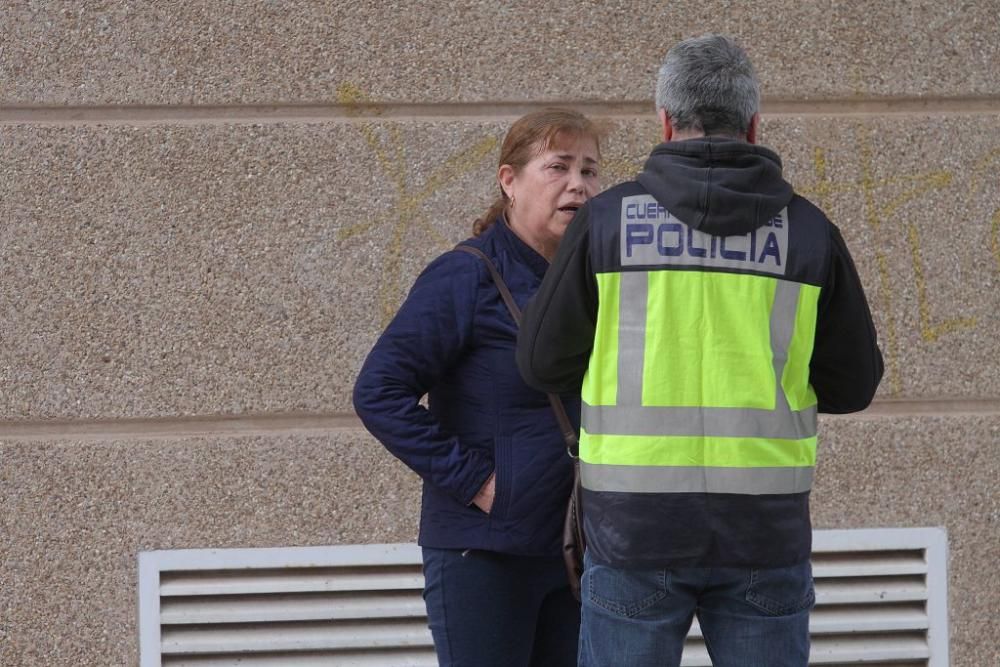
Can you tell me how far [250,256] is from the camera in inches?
148

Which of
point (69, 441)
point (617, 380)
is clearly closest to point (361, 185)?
point (69, 441)

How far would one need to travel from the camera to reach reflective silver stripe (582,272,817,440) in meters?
2.14

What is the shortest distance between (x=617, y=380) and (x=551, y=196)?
63 centimetres

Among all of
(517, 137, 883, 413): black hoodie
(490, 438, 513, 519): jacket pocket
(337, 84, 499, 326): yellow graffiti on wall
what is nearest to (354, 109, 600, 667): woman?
(490, 438, 513, 519): jacket pocket

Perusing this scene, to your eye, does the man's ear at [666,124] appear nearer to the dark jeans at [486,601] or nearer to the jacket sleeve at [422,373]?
the jacket sleeve at [422,373]

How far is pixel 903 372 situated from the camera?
12.7ft

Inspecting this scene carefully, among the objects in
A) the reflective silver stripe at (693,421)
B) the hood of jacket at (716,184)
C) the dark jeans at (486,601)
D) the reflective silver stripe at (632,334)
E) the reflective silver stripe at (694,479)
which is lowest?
the dark jeans at (486,601)

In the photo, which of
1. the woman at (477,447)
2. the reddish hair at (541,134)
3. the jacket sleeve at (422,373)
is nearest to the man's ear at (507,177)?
the reddish hair at (541,134)

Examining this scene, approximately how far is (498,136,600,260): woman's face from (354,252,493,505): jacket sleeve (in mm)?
165

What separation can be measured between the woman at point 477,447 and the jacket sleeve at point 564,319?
0.26 metres

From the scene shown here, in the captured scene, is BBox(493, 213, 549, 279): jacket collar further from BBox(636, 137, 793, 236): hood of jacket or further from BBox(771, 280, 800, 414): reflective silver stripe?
BBox(771, 280, 800, 414): reflective silver stripe

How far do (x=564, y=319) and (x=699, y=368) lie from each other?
0.81ft

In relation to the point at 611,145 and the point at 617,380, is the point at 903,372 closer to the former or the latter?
the point at 611,145

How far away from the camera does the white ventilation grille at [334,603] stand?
3740 millimetres
